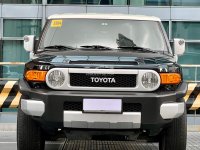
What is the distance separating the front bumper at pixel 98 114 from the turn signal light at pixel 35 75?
15 centimetres

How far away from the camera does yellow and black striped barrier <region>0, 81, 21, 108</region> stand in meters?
9.86

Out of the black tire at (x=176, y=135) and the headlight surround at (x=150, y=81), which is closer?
the headlight surround at (x=150, y=81)

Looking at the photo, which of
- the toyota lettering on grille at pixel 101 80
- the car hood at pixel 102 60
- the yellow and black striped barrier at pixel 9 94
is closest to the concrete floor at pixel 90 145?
the yellow and black striped barrier at pixel 9 94

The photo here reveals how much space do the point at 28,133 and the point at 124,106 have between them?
4.02 feet

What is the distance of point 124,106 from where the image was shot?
5.36 meters

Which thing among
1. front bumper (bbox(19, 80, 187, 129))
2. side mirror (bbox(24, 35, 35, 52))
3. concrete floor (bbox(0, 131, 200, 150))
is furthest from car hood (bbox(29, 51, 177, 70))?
concrete floor (bbox(0, 131, 200, 150))

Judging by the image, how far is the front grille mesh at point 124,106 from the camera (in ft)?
17.5

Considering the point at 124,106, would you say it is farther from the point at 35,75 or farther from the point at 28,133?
the point at 28,133

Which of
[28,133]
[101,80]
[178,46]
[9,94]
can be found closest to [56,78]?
[101,80]

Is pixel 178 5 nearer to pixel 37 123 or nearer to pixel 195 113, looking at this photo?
pixel 195 113

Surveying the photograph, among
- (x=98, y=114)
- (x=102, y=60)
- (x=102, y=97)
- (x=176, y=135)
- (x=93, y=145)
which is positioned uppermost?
(x=102, y=60)

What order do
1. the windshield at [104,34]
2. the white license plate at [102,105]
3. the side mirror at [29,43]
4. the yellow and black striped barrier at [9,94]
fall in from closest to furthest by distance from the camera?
the white license plate at [102,105], the windshield at [104,34], the side mirror at [29,43], the yellow and black striped barrier at [9,94]

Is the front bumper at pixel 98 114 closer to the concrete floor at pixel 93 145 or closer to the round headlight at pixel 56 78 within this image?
the round headlight at pixel 56 78

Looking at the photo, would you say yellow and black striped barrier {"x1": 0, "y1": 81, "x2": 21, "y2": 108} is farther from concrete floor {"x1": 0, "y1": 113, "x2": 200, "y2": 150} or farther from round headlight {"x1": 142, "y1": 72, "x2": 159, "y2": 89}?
round headlight {"x1": 142, "y1": 72, "x2": 159, "y2": 89}
